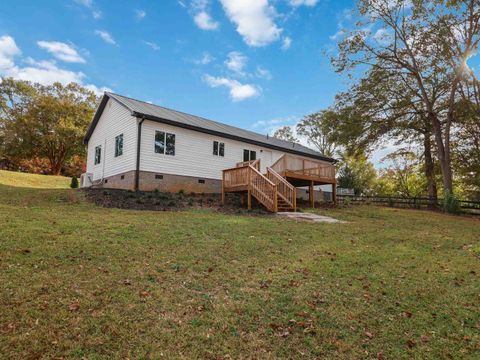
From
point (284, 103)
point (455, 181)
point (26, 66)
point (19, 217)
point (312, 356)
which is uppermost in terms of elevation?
point (26, 66)

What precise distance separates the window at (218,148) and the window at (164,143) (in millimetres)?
2745

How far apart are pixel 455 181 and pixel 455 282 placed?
28744mm

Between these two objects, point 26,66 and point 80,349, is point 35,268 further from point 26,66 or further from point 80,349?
point 26,66

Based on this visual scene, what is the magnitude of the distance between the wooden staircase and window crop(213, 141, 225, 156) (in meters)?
3.69

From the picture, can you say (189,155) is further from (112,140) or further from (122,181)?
(112,140)

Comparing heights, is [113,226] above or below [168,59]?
below

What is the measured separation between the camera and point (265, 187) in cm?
1289

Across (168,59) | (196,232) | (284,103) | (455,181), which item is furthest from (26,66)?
(455,181)

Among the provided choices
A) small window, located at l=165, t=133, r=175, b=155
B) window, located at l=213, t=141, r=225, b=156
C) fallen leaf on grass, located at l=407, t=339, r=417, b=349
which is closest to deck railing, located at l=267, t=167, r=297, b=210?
window, located at l=213, t=141, r=225, b=156

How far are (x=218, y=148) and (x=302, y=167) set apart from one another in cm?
514

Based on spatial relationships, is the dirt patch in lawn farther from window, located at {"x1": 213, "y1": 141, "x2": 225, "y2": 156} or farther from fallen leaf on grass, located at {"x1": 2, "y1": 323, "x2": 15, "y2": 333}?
fallen leaf on grass, located at {"x1": 2, "y1": 323, "x2": 15, "y2": 333}

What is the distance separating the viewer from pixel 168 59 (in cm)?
1798

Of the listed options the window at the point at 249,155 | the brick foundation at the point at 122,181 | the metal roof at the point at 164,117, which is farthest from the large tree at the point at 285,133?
the brick foundation at the point at 122,181

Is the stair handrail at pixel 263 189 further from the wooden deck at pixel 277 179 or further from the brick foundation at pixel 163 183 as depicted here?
the brick foundation at pixel 163 183
